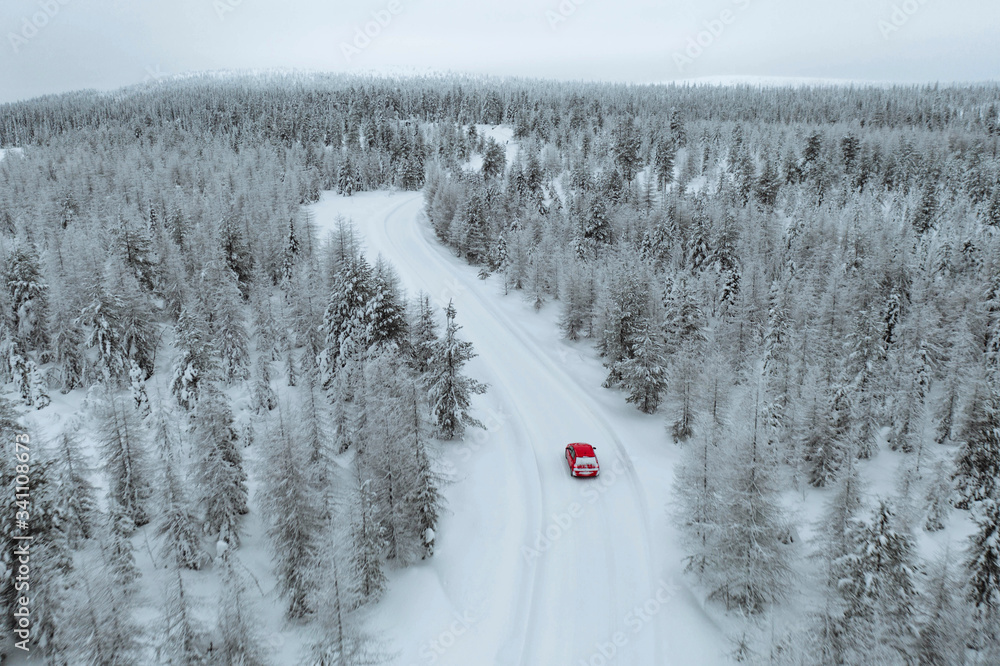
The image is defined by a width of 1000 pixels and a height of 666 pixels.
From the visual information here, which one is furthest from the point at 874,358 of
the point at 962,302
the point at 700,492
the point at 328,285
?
the point at 328,285

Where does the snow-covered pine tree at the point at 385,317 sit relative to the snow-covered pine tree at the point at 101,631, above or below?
above

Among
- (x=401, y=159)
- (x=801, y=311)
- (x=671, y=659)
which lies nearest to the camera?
(x=671, y=659)

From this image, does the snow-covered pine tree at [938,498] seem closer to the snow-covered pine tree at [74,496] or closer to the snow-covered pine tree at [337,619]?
the snow-covered pine tree at [337,619]

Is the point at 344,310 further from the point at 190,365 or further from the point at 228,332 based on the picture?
the point at 228,332

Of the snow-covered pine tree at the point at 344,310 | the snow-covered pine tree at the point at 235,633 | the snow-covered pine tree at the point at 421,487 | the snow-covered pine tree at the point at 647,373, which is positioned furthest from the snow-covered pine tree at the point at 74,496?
the snow-covered pine tree at the point at 647,373

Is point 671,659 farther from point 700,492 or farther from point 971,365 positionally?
point 971,365

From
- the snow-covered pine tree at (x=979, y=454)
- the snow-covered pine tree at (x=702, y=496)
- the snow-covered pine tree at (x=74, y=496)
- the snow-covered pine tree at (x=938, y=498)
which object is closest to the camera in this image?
the snow-covered pine tree at (x=74, y=496)

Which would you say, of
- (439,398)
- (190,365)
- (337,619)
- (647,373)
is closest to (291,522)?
(337,619)
